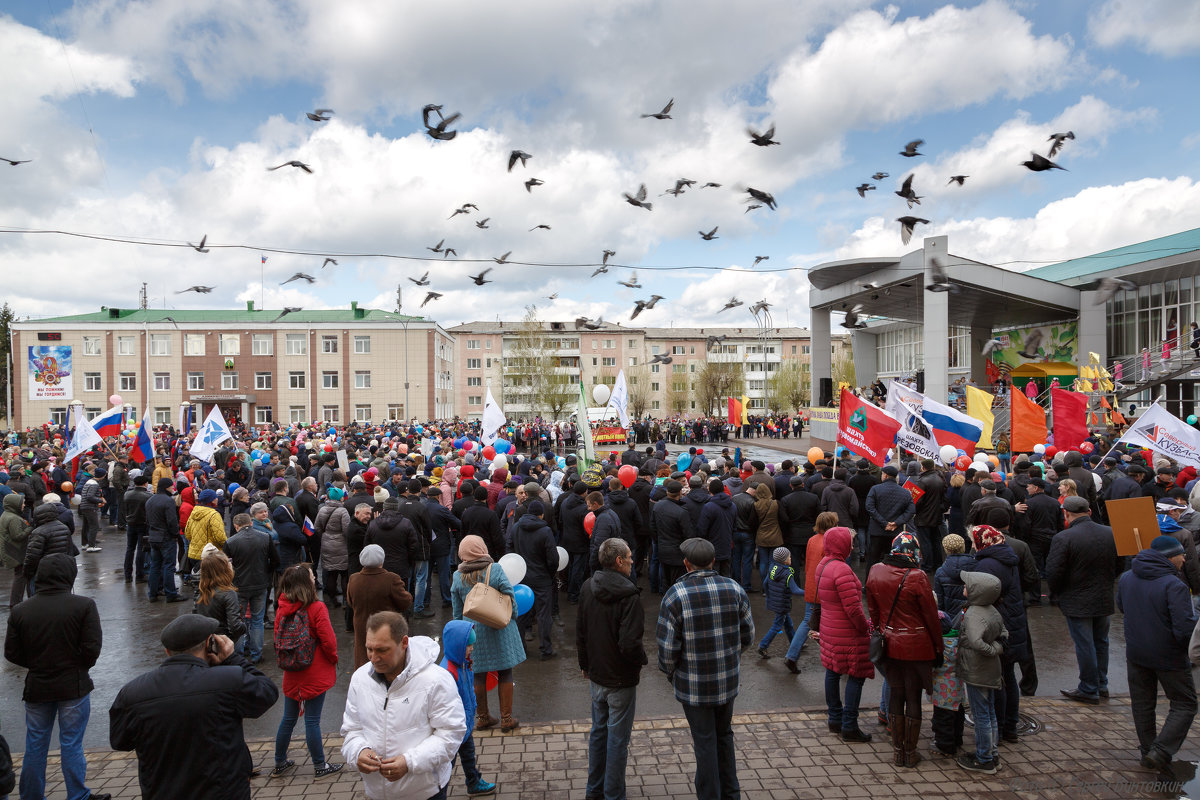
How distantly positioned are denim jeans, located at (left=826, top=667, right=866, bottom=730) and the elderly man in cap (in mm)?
2158

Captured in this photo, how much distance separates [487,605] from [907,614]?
311 centimetres

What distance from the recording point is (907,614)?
16.4 ft

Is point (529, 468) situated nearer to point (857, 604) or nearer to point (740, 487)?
point (740, 487)

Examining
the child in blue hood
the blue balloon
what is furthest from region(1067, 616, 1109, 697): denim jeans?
the child in blue hood

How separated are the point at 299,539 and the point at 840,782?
696 cm

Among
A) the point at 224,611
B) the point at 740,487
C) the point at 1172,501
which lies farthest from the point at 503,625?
the point at 1172,501

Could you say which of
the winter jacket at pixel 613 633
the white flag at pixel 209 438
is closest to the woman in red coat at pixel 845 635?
the winter jacket at pixel 613 633

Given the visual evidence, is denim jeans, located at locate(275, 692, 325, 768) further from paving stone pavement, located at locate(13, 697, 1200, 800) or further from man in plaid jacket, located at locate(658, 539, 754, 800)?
man in plaid jacket, located at locate(658, 539, 754, 800)

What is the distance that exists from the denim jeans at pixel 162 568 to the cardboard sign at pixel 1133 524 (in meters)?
11.5

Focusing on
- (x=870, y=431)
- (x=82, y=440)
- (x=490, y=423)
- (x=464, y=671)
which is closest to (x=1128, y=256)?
(x=870, y=431)

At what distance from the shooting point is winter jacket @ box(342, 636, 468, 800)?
3283mm

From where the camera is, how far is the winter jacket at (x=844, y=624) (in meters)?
5.36

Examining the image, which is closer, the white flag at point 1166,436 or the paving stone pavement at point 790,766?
the paving stone pavement at point 790,766

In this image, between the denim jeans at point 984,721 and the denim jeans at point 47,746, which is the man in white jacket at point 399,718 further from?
the denim jeans at point 984,721
